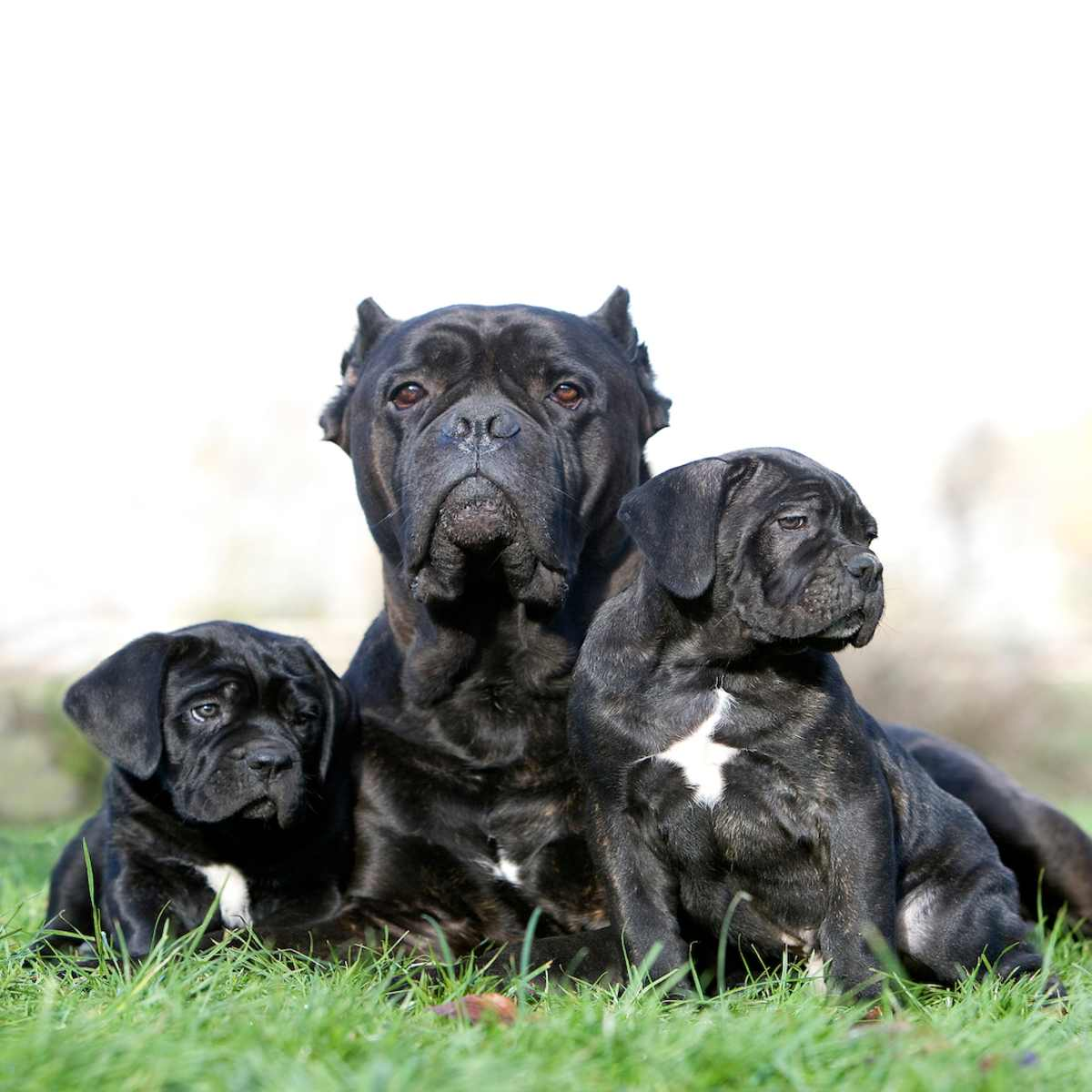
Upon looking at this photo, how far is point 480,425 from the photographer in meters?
4.01

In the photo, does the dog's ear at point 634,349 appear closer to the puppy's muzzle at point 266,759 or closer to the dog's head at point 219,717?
the dog's head at point 219,717

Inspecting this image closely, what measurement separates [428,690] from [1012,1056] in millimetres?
2331

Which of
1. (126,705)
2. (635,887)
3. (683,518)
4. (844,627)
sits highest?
(683,518)

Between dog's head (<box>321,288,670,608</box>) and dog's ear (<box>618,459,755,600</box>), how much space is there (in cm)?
38

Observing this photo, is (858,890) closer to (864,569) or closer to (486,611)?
(864,569)

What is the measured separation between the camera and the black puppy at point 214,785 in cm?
417

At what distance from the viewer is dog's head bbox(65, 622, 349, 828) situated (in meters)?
4.16

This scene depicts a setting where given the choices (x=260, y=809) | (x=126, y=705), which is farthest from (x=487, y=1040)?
(x=126, y=705)

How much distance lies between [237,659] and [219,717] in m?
0.20

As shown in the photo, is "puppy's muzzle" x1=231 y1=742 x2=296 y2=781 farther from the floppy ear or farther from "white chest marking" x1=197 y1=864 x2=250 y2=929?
"white chest marking" x1=197 y1=864 x2=250 y2=929

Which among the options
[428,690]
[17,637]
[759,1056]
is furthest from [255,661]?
[17,637]

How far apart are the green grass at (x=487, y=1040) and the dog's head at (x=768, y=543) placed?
899 millimetres

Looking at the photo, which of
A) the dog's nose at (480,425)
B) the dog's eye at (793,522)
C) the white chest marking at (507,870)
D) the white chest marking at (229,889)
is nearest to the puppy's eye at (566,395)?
the dog's nose at (480,425)

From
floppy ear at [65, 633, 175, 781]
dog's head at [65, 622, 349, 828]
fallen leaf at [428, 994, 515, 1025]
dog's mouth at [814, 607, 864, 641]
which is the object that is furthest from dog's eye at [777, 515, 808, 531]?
floppy ear at [65, 633, 175, 781]
